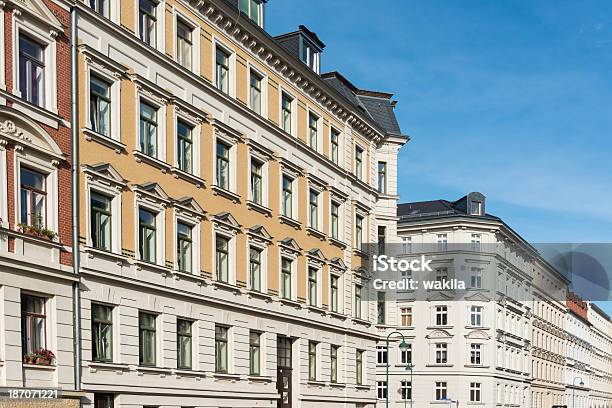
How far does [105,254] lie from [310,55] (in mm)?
18987

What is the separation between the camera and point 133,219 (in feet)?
80.1

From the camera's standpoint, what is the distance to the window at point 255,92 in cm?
3212

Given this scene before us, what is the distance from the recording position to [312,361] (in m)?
36.3

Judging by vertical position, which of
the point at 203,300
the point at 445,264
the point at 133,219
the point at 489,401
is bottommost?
the point at 489,401

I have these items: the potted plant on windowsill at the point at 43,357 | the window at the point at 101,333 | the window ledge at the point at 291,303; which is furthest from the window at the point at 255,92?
the potted plant on windowsill at the point at 43,357

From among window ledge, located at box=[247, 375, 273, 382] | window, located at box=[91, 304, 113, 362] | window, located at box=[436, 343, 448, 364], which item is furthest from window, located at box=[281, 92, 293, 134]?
window, located at box=[436, 343, 448, 364]

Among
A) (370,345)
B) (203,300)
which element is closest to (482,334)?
(370,345)

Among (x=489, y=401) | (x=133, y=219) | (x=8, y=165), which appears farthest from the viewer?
(x=489, y=401)

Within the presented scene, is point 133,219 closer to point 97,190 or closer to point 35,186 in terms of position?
point 97,190

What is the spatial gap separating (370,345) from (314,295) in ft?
23.6

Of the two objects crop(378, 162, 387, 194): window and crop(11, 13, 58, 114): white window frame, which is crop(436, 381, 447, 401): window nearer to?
crop(378, 162, 387, 194): window

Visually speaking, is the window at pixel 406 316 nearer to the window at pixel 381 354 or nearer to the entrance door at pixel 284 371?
the window at pixel 381 354

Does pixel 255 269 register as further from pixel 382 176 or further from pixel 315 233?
pixel 382 176

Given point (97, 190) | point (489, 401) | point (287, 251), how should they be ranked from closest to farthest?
point (97, 190), point (287, 251), point (489, 401)
